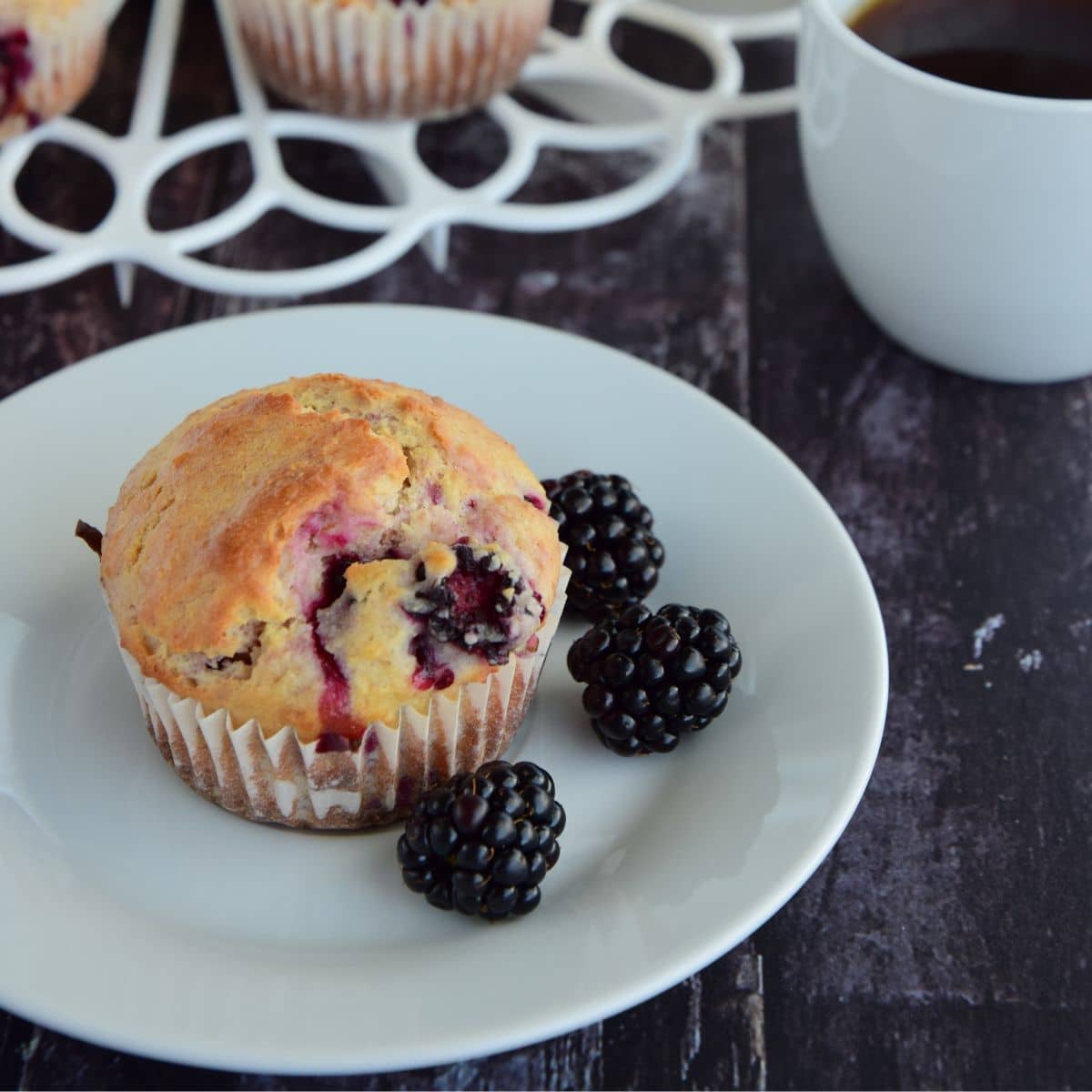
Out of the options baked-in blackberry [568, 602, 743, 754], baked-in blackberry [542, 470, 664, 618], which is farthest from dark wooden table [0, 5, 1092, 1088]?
baked-in blackberry [542, 470, 664, 618]

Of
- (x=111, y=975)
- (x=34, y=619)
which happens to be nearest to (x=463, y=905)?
(x=111, y=975)

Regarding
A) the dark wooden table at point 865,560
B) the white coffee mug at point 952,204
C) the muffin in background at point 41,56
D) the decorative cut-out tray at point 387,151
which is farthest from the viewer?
the muffin in background at point 41,56

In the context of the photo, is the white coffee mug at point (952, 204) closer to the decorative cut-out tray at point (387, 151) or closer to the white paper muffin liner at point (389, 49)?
the decorative cut-out tray at point (387, 151)

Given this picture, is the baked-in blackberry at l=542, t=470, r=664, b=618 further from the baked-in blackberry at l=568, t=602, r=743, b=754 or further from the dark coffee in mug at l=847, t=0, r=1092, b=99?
the dark coffee in mug at l=847, t=0, r=1092, b=99

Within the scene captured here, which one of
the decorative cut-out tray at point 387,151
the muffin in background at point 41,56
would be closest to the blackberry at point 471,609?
the decorative cut-out tray at point 387,151

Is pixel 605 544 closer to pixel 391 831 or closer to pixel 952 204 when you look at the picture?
pixel 391 831

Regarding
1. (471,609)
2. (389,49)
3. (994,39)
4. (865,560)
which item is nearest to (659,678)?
(471,609)
